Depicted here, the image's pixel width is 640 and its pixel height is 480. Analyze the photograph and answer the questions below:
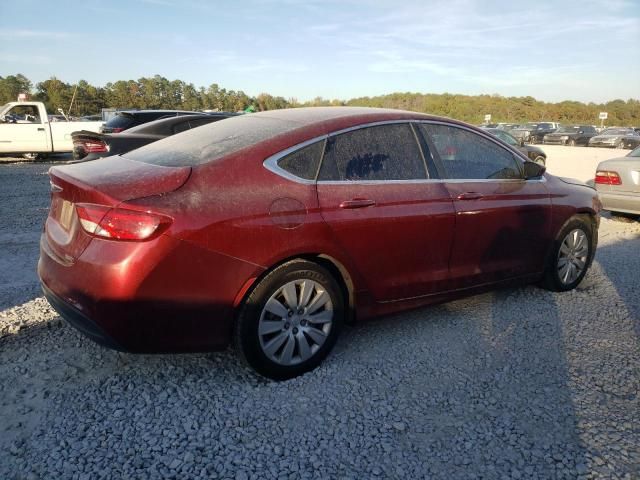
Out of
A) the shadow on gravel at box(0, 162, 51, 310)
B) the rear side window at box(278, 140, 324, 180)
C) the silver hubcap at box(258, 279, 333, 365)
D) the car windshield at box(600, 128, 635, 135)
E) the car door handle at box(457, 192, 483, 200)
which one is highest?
the car windshield at box(600, 128, 635, 135)

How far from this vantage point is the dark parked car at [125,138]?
8023 mm

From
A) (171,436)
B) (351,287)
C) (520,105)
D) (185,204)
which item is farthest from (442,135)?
(520,105)

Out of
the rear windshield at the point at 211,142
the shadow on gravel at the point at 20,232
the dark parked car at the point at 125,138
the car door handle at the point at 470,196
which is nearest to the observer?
the rear windshield at the point at 211,142

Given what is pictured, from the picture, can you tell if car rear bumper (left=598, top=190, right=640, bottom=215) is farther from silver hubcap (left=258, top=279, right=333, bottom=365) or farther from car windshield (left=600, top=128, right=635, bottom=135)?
car windshield (left=600, top=128, right=635, bottom=135)

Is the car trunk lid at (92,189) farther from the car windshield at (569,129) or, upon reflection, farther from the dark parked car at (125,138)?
the car windshield at (569,129)

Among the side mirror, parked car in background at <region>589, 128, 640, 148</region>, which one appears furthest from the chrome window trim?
parked car in background at <region>589, 128, 640, 148</region>

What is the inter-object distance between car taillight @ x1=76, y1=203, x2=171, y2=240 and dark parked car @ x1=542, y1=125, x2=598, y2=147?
39.9 meters

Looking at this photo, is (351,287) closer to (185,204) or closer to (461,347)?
(461,347)

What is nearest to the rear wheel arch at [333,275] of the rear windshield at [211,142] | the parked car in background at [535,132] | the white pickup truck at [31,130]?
the rear windshield at [211,142]

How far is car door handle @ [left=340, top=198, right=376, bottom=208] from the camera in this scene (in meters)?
3.05

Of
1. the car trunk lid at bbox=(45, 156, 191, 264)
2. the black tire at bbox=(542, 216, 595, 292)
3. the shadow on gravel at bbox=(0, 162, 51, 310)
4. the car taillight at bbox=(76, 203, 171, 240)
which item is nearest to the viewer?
the car taillight at bbox=(76, 203, 171, 240)

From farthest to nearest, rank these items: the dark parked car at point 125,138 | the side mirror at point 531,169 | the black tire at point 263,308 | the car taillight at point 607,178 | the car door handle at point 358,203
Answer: the dark parked car at point 125,138 < the car taillight at point 607,178 < the side mirror at point 531,169 < the car door handle at point 358,203 < the black tire at point 263,308

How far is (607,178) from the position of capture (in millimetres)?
8008

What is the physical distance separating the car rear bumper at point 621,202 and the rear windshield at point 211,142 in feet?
22.0
